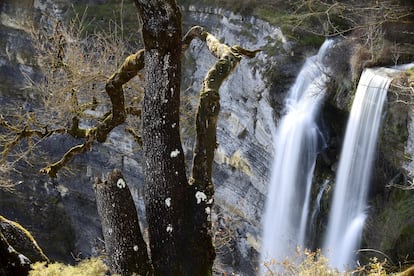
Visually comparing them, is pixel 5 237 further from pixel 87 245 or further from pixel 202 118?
pixel 87 245

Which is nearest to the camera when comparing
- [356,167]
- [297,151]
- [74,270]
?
[74,270]

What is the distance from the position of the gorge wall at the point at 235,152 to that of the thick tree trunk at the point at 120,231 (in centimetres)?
425

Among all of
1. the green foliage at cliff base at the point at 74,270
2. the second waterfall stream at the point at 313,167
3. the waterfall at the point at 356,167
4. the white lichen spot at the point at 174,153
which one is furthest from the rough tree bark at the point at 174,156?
the waterfall at the point at 356,167

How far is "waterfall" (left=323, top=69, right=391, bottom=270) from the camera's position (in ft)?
33.4

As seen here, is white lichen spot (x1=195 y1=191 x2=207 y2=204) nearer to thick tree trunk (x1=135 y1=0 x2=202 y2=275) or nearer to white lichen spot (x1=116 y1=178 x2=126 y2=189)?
thick tree trunk (x1=135 y1=0 x2=202 y2=275)

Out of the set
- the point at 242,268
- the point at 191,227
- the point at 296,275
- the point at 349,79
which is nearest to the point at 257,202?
the point at 242,268

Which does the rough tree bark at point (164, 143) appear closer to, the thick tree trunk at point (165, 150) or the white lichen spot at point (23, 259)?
the thick tree trunk at point (165, 150)

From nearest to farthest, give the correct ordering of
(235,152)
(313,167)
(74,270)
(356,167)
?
(74,270) → (356,167) → (313,167) → (235,152)

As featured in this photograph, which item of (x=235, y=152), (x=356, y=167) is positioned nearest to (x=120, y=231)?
(x=356, y=167)

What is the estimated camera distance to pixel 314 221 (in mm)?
11945

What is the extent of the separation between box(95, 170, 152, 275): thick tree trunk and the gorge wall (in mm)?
4248

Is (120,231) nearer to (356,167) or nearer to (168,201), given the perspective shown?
(168,201)

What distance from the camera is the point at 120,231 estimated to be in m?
5.09

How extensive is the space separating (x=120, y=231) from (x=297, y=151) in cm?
782
